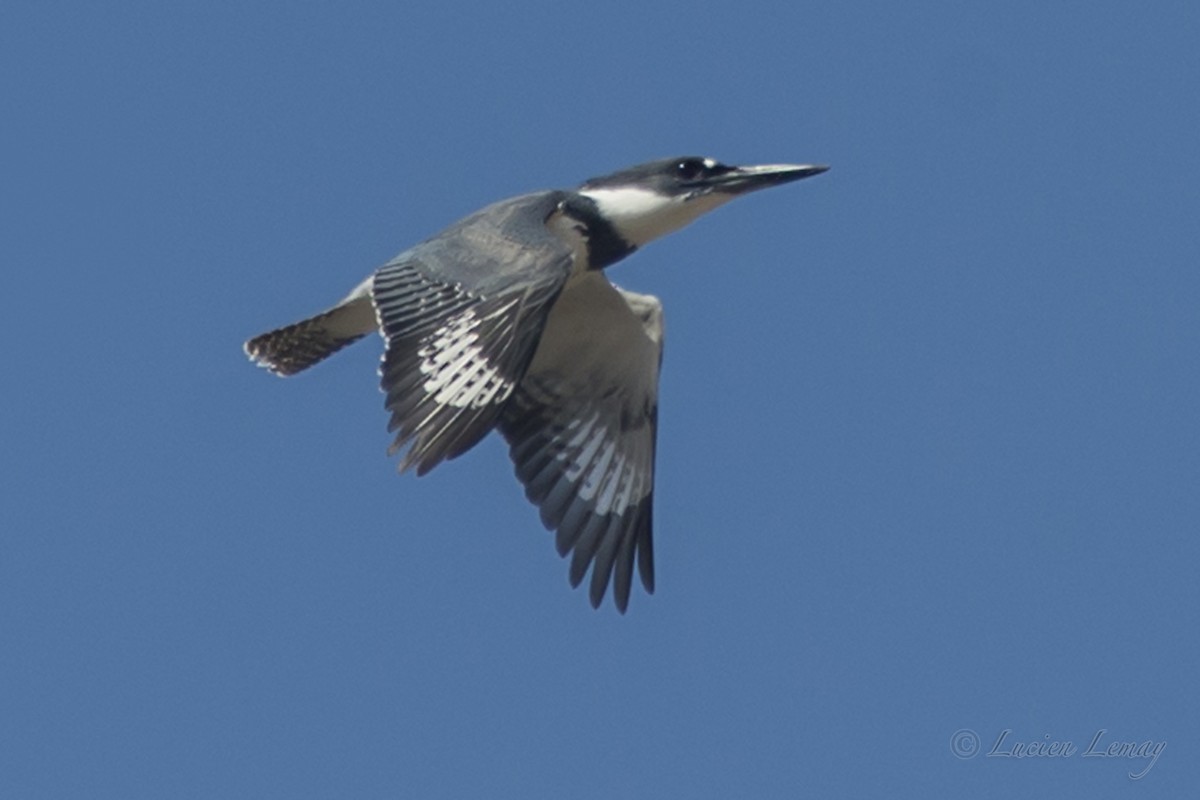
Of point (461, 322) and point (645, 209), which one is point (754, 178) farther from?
point (461, 322)

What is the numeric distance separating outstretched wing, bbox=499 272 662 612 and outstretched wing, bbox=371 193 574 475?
4.34 ft

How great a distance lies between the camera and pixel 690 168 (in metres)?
11.4

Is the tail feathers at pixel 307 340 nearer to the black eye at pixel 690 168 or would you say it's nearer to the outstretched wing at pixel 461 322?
the outstretched wing at pixel 461 322

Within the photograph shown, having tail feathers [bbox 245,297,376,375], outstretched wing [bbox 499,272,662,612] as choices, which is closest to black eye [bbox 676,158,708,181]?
outstretched wing [bbox 499,272,662,612]

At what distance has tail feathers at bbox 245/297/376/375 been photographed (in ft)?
38.0

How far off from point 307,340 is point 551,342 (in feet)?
3.76

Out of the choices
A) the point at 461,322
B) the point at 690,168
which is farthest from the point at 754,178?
the point at 461,322

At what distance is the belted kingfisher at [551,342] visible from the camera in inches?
373

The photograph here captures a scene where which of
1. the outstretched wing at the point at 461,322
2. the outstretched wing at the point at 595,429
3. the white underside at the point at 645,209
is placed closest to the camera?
the outstretched wing at the point at 461,322

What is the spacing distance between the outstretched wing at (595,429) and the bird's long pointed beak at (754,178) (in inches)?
27.3

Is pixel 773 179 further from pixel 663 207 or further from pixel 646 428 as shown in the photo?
pixel 646 428

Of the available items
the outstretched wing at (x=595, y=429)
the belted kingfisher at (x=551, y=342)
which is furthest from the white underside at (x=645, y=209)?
the outstretched wing at (x=595, y=429)

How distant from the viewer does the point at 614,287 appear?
11727mm

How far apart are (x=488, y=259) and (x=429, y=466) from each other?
1.24 m
